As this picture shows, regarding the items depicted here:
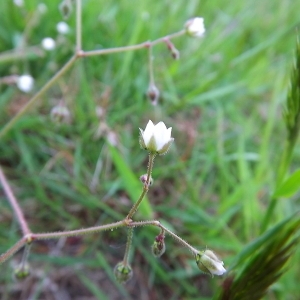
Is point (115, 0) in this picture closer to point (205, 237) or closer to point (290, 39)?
point (290, 39)

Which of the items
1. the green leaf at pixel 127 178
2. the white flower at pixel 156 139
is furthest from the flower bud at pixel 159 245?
the green leaf at pixel 127 178

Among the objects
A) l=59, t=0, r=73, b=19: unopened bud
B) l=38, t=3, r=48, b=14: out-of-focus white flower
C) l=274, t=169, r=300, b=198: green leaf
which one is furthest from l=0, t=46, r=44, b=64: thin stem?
l=274, t=169, r=300, b=198: green leaf

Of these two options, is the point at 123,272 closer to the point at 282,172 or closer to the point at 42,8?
the point at 282,172

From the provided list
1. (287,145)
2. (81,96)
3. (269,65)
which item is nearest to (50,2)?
(81,96)

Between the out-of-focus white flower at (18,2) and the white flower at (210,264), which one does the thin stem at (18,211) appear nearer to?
the white flower at (210,264)

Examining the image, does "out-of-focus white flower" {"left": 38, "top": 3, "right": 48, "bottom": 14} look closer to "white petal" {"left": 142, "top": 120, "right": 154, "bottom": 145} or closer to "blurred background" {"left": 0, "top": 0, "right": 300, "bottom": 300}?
"blurred background" {"left": 0, "top": 0, "right": 300, "bottom": 300}

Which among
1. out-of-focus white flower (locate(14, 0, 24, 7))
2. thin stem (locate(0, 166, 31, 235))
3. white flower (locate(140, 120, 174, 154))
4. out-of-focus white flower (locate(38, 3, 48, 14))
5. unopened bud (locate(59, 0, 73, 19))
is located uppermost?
unopened bud (locate(59, 0, 73, 19))

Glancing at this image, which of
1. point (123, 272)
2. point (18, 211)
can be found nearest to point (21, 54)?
point (18, 211)
